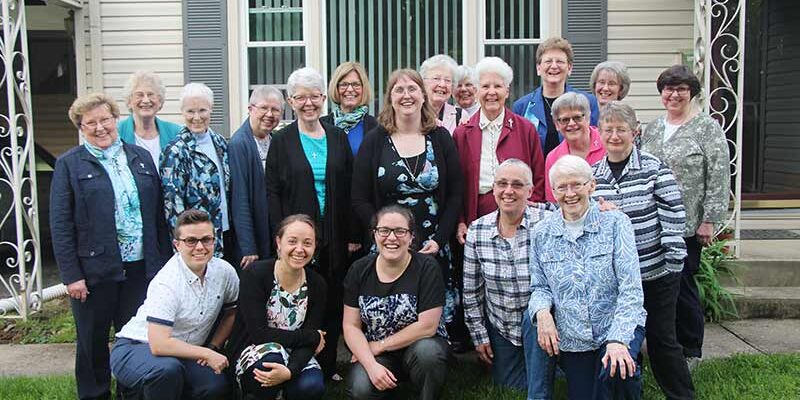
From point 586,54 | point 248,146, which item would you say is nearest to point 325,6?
point 586,54

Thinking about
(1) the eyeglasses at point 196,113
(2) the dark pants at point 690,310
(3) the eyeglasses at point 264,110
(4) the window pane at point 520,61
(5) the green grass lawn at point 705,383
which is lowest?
(5) the green grass lawn at point 705,383

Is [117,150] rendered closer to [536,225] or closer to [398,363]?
[398,363]

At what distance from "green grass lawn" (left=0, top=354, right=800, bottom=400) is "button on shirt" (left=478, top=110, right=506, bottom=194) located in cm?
99

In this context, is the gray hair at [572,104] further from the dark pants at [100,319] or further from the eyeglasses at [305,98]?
the dark pants at [100,319]

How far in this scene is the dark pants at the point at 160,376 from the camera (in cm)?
319

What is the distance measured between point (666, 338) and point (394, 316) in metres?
1.24

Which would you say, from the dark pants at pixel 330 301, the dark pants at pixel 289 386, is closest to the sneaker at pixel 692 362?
the dark pants at pixel 330 301

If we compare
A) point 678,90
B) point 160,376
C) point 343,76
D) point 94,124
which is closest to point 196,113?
point 94,124

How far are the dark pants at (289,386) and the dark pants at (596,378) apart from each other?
1.11 metres

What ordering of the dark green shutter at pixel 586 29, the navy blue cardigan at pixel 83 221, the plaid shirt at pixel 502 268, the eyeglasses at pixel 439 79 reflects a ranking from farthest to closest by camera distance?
the dark green shutter at pixel 586 29, the eyeglasses at pixel 439 79, the plaid shirt at pixel 502 268, the navy blue cardigan at pixel 83 221

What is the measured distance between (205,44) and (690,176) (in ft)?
14.2

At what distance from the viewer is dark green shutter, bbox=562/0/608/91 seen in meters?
6.38

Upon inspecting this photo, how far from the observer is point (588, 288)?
3.15 metres

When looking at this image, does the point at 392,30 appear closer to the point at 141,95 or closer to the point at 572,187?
the point at 141,95
